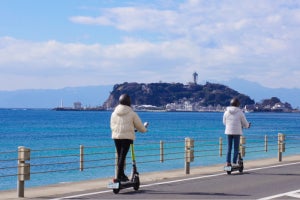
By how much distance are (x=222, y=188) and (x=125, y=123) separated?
2731mm

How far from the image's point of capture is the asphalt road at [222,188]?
42.0ft

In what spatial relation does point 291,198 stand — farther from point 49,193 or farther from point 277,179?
point 49,193

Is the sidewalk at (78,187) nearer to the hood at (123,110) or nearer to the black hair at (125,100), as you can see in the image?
the hood at (123,110)

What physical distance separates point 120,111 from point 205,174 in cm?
518

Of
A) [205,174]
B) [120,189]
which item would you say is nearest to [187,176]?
[205,174]

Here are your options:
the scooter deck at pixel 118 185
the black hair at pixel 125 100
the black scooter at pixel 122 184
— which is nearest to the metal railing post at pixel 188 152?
the black scooter at pixel 122 184

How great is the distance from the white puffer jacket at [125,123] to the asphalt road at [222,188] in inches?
47.8

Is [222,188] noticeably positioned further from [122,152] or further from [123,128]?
[123,128]

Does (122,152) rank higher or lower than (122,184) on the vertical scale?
higher

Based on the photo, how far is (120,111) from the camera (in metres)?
13.2

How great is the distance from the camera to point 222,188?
14.1 m

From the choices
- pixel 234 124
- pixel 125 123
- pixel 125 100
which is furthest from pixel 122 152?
pixel 234 124

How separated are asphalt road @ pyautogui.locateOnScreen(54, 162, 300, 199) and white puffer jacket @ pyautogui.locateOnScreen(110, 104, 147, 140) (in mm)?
1213

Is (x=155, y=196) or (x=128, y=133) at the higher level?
(x=128, y=133)
